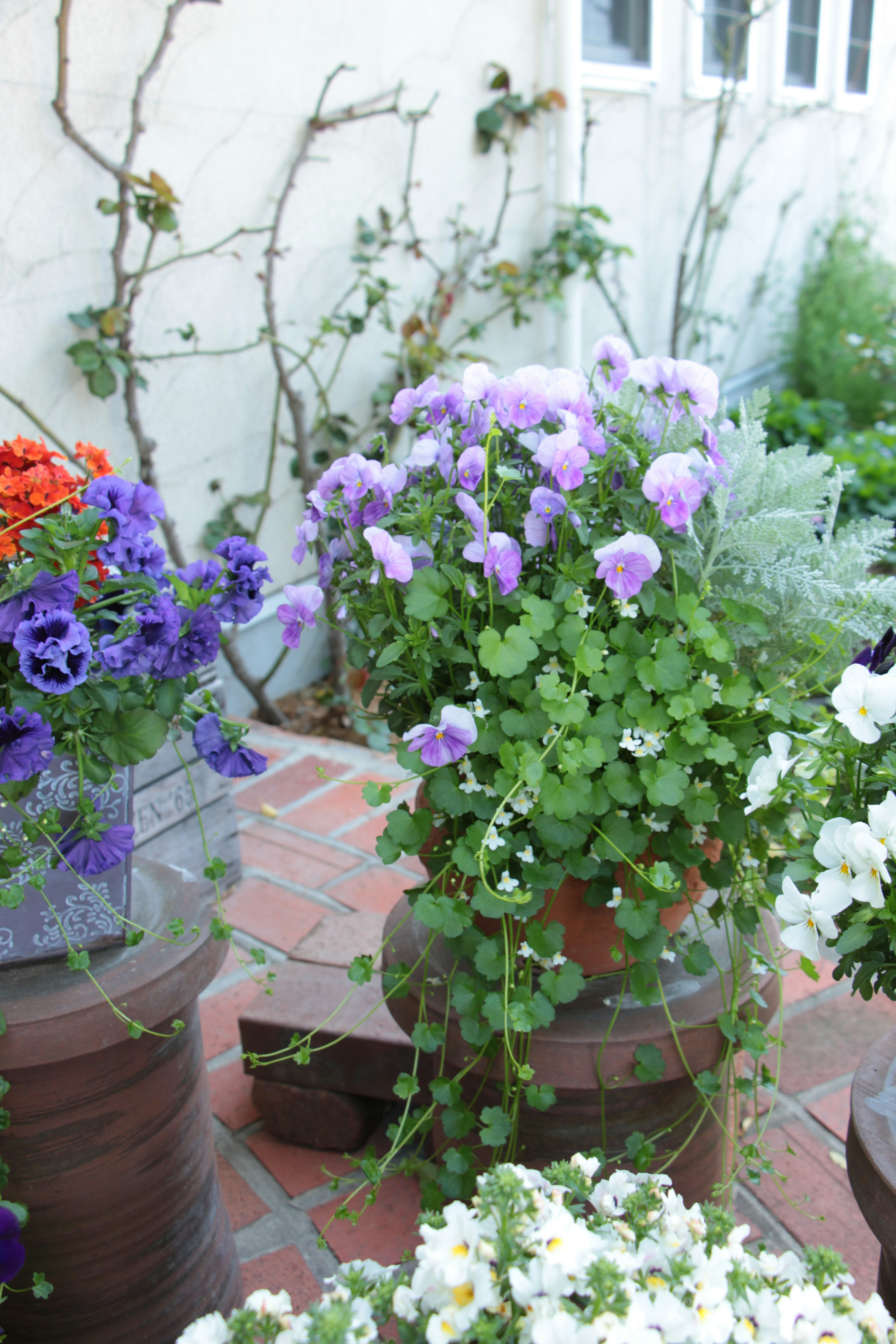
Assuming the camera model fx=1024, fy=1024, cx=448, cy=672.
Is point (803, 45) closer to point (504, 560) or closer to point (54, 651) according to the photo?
point (504, 560)

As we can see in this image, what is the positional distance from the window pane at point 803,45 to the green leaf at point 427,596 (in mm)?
6239

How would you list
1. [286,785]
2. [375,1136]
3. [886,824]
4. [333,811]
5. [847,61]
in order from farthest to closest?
→ 1. [847,61]
2. [286,785]
3. [333,811]
4. [375,1136]
5. [886,824]

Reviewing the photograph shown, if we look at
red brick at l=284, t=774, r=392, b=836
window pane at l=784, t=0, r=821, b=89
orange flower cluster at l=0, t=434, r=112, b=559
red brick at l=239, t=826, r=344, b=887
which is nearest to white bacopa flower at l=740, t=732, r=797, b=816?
orange flower cluster at l=0, t=434, r=112, b=559

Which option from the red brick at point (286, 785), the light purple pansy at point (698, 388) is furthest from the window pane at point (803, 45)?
the light purple pansy at point (698, 388)

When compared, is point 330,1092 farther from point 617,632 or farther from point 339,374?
point 339,374

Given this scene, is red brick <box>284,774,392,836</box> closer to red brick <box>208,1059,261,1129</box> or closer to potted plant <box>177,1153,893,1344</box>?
red brick <box>208,1059,261,1129</box>

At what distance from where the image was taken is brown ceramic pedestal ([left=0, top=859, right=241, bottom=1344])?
101 cm

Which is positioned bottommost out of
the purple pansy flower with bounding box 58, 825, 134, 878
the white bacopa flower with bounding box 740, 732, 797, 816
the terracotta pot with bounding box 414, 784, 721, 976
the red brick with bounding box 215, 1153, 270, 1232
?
the red brick with bounding box 215, 1153, 270, 1232

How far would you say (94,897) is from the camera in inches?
42.8

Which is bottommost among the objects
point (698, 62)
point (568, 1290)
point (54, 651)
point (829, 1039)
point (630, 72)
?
point (829, 1039)

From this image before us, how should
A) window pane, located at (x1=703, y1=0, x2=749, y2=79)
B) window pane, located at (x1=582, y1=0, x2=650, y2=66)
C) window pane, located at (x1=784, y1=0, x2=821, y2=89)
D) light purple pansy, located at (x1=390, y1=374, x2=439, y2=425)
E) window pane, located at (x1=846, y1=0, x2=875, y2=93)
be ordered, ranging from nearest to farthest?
light purple pansy, located at (x1=390, y1=374, x2=439, y2=425) < window pane, located at (x1=582, y1=0, x2=650, y2=66) < window pane, located at (x1=703, y1=0, x2=749, y2=79) < window pane, located at (x1=784, y1=0, x2=821, y2=89) < window pane, located at (x1=846, y1=0, x2=875, y2=93)

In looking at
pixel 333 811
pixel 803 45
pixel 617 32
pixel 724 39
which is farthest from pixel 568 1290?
pixel 803 45

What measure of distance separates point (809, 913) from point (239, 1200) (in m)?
1.03

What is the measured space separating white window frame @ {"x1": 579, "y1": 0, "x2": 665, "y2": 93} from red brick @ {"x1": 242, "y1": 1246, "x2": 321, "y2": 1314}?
4206 mm
